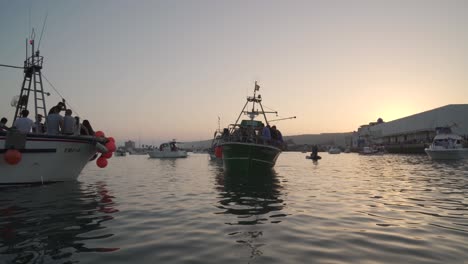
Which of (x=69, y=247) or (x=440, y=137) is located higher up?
(x=440, y=137)

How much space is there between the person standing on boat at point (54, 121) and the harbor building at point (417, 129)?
71184mm

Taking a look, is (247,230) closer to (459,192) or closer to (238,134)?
(459,192)

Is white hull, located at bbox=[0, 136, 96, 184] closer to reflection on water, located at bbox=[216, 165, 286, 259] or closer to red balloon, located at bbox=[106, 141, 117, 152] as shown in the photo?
red balloon, located at bbox=[106, 141, 117, 152]

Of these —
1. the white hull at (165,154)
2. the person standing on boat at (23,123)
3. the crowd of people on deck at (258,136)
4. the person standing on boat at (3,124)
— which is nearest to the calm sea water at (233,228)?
the person standing on boat at (23,123)

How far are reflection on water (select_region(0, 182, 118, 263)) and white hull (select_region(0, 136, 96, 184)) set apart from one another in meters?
1.03

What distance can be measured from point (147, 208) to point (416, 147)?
293ft

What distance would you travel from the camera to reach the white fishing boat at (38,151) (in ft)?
44.5

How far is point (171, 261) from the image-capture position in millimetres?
5137

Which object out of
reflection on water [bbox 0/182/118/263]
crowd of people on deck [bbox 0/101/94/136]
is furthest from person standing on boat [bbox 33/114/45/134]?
reflection on water [bbox 0/182/118/263]

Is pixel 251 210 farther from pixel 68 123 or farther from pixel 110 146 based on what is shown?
pixel 110 146

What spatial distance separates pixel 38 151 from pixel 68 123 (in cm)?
192

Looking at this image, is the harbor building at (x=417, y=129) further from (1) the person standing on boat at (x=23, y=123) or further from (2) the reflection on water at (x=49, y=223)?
(1) the person standing on boat at (x=23, y=123)

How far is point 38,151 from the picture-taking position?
1441 centimetres

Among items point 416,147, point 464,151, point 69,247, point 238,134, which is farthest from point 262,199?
point 416,147
